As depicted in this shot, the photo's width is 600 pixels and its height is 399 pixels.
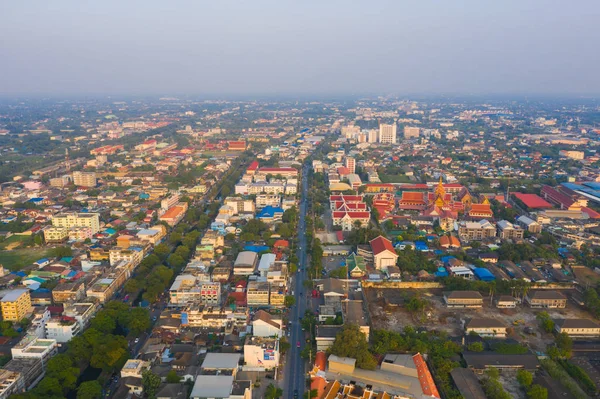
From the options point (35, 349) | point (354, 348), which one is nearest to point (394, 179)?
point (354, 348)

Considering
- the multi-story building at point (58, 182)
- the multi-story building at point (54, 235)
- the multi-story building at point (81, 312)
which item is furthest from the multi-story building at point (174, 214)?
the multi-story building at point (58, 182)

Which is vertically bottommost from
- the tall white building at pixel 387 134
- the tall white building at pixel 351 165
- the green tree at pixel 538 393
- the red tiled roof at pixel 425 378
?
the red tiled roof at pixel 425 378

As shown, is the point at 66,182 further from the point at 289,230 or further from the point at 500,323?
the point at 500,323

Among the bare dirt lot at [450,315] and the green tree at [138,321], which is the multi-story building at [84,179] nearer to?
the green tree at [138,321]

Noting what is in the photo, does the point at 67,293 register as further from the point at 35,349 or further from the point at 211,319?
the point at 211,319

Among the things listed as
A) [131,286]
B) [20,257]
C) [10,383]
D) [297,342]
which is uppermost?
[10,383]

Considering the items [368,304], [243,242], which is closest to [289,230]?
[243,242]
